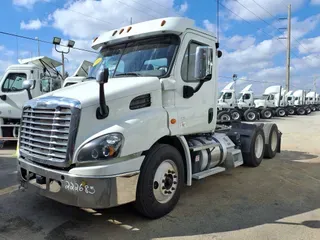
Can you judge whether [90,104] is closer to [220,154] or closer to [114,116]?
[114,116]

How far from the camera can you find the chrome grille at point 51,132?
3.55 metres

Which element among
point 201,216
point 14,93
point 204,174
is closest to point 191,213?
point 201,216

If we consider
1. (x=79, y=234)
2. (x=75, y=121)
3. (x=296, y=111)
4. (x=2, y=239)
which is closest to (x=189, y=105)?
(x=75, y=121)

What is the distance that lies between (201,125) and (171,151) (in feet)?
3.77

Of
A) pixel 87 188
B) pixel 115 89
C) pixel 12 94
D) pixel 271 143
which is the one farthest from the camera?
pixel 12 94

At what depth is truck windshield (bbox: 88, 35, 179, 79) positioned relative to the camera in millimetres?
4566

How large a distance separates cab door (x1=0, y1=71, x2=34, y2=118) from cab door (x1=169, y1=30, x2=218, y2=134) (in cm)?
726

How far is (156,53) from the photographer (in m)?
4.66

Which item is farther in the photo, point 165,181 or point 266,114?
point 266,114

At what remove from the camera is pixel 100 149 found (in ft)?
11.5

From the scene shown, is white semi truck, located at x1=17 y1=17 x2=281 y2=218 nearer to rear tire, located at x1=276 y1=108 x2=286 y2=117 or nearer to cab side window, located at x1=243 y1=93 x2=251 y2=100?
cab side window, located at x1=243 y1=93 x2=251 y2=100

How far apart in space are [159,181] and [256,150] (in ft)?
13.6

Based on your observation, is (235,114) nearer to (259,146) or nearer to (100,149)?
(259,146)

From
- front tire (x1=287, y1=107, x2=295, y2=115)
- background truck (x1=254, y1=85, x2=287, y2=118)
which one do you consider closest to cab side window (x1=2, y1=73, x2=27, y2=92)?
background truck (x1=254, y1=85, x2=287, y2=118)
